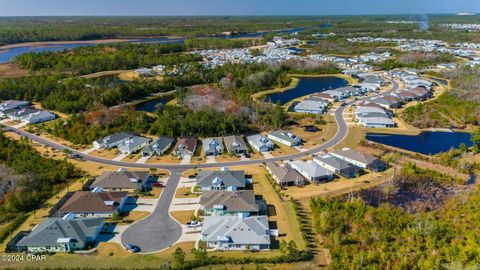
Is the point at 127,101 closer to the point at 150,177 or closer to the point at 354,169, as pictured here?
the point at 150,177

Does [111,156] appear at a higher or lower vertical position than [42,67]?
lower

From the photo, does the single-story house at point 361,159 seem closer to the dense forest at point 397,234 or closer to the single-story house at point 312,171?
the single-story house at point 312,171

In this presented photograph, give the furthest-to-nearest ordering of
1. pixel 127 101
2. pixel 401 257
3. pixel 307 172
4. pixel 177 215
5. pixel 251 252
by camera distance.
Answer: pixel 127 101 < pixel 307 172 < pixel 177 215 < pixel 251 252 < pixel 401 257

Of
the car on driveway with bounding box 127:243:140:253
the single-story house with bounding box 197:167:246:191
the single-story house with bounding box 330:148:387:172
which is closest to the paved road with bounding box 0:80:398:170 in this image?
the single-story house with bounding box 330:148:387:172

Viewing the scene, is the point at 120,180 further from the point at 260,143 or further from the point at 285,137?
the point at 285,137

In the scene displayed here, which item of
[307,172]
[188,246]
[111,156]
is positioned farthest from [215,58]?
[188,246]

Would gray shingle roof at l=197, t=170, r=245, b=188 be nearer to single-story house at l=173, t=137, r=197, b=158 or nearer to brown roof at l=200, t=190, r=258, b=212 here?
brown roof at l=200, t=190, r=258, b=212
